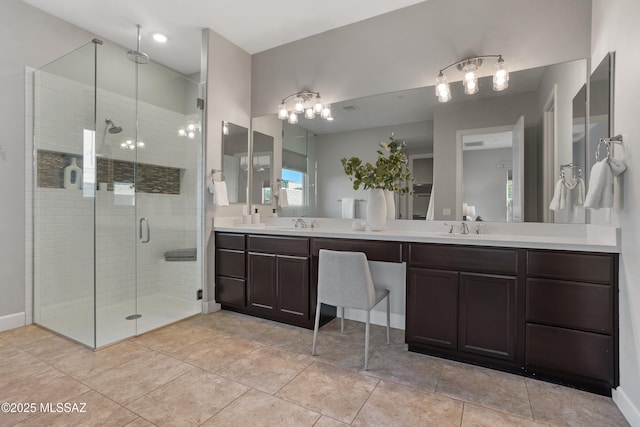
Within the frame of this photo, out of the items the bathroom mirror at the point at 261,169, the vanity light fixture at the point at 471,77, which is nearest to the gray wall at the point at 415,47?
the vanity light fixture at the point at 471,77

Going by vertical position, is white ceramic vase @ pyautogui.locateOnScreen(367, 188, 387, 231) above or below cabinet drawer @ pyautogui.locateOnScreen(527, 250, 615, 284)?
above

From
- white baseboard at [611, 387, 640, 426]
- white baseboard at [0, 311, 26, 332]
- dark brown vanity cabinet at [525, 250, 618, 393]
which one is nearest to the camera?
white baseboard at [611, 387, 640, 426]

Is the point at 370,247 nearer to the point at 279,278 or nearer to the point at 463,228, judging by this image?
the point at 463,228

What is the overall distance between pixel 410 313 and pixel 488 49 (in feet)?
7.17

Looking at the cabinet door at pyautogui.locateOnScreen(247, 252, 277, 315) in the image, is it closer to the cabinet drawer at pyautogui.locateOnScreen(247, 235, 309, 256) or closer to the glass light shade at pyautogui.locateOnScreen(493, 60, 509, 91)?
the cabinet drawer at pyautogui.locateOnScreen(247, 235, 309, 256)

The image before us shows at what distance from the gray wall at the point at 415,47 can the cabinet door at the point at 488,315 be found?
5.55 feet

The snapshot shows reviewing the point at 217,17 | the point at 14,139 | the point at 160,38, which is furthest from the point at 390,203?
the point at 14,139

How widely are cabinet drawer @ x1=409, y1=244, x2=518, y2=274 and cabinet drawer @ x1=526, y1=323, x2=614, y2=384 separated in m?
0.39

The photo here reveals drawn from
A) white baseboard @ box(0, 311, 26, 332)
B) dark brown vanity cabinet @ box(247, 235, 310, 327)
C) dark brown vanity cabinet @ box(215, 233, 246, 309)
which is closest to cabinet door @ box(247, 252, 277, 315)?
dark brown vanity cabinet @ box(247, 235, 310, 327)

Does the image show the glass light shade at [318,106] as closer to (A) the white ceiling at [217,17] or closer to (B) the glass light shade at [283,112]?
(B) the glass light shade at [283,112]

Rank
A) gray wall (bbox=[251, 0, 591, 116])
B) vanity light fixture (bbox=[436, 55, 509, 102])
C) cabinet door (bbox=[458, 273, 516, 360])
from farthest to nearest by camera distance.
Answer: vanity light fixture (bbox=[436, 55, 509, 102])
gray wall (bbox=[251, 0, 591, 116])
cabinet door (bbox=[458, 273, 516, 360])

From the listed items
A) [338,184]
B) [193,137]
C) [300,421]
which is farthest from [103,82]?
[300,421]

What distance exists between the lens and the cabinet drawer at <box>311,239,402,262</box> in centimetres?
229

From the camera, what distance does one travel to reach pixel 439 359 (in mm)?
2184
